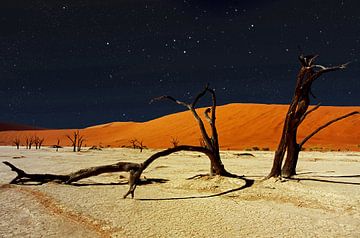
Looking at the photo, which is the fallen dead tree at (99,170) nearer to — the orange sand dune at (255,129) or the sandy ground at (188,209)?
the sandy ground at (188,209)

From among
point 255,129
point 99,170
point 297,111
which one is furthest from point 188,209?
point 255,129

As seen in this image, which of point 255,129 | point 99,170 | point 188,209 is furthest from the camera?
point 255,129

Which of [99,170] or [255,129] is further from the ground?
[255,129]

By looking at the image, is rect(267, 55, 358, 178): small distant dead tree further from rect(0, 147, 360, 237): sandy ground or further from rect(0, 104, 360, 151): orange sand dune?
rect(0, 104, 360, 151): orange sand dune

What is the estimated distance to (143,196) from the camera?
6.83m

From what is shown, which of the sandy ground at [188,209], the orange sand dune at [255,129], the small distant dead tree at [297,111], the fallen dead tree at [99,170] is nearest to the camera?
the sandy ground at [188,209]

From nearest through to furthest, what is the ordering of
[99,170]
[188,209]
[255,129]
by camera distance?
[188,209]
[99,170]
[255,129]

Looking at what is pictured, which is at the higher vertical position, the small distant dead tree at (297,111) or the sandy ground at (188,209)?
the small distant dead tree at (297,111)

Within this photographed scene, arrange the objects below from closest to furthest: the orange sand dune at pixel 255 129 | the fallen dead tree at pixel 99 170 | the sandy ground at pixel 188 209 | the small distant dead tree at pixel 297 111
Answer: the sandy ground at pixel 188 209, the fallen dead tree at pixel 99 170, the small distant dead tree at pixel 297 111, the orange sand dune at pixel 255 129

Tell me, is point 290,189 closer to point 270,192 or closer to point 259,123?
point 270,192

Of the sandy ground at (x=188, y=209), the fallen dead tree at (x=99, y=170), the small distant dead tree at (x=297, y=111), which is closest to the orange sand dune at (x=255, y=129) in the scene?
the small distant dead tree at (x=297, y=111)

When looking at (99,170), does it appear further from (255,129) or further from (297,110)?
(255,129)

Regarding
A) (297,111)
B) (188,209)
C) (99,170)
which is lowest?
(188,209)

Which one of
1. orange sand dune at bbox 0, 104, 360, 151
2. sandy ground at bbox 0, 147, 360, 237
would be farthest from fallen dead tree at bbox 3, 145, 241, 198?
orange sand dune at bbox 0, 104, 360, 151
